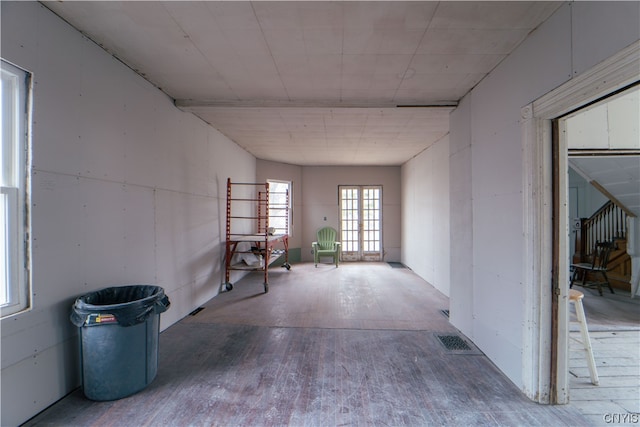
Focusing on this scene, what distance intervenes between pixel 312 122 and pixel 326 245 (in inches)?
159

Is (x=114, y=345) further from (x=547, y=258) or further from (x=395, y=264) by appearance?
(x=395, y=264)

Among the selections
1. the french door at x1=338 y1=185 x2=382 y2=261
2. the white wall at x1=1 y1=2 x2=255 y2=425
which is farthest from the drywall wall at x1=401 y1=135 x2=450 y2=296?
the white wall at x1=1 y1=2 x2=255 y2=425

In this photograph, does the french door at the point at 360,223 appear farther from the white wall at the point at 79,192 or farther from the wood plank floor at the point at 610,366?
the white wall at the point at 79,192

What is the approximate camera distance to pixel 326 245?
24.0 feet

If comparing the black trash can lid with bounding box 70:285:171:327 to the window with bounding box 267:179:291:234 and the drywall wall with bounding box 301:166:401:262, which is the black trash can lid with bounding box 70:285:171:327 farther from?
the drywall wall with bounding box 301:166:401:262

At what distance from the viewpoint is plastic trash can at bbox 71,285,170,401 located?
1.79m

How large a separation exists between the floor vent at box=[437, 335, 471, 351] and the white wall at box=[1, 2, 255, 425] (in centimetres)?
297

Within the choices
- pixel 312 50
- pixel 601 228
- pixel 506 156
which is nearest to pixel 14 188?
pixel 312 50

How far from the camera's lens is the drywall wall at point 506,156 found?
1.53m

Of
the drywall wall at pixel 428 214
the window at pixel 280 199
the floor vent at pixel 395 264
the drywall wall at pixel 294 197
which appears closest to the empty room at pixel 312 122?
the drywall wall at pixel 428 214

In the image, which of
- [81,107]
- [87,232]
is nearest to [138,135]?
[81,107]

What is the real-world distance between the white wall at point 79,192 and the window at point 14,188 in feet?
0.16

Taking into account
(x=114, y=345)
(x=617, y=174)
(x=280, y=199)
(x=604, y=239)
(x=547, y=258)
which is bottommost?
(x=114, y=345)

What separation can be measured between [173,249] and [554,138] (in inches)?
145
